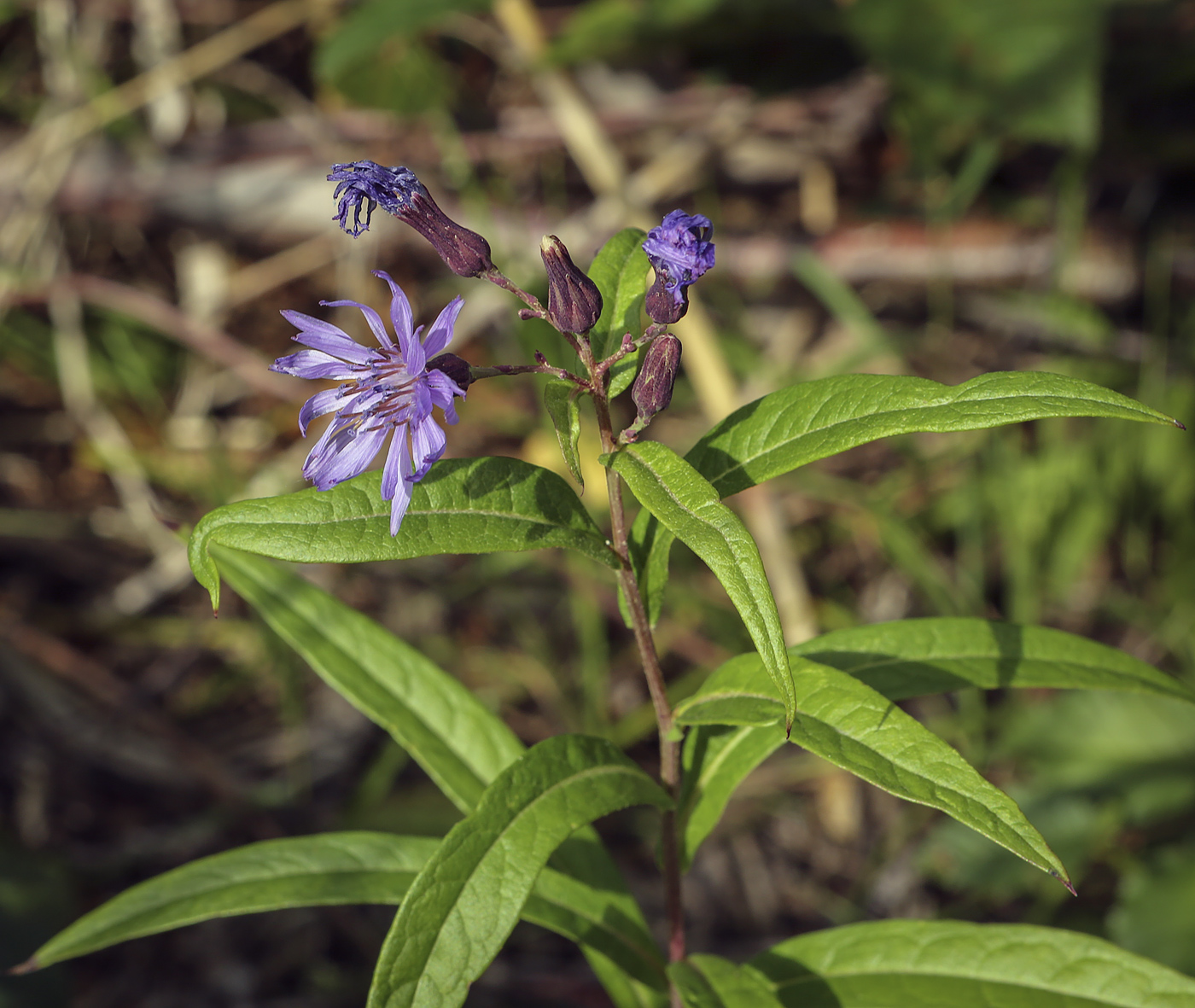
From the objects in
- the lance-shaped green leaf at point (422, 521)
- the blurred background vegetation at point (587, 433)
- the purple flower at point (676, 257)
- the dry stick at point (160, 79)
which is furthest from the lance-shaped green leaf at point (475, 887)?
the dry stick at point (160, 79)

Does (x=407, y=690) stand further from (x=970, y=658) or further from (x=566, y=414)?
(x=970, y=658)

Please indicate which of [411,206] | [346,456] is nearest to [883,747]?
[346,456]

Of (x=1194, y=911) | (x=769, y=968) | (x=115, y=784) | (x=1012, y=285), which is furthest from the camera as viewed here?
(x=1012, y=285)

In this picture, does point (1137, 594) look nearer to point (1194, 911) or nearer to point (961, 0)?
point (1194, 911)

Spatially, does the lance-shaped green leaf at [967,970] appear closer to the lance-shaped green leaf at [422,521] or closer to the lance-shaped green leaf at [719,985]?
the lance-shaped green leaf at [719,985]

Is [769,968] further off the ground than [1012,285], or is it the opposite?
[1012,285]

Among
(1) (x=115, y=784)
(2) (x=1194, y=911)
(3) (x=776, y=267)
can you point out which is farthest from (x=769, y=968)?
(3) (x=776, y=267)
